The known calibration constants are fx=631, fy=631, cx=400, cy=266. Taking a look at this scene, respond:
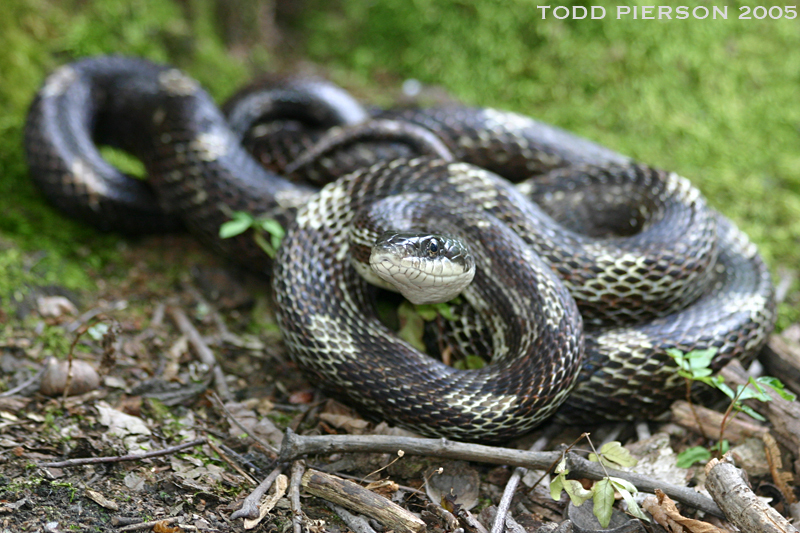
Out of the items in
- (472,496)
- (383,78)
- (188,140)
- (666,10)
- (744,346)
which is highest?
(666,10)

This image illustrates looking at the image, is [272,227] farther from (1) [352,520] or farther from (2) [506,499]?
(2) [506,499]

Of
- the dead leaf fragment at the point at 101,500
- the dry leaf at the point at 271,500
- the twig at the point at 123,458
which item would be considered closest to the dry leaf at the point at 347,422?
the dry leaf at the point at 271,500

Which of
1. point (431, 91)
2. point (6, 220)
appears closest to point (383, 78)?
point (431, 91)

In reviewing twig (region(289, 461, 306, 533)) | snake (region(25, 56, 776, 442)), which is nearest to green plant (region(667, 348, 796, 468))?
snake (region(25, 56, 776, 442))

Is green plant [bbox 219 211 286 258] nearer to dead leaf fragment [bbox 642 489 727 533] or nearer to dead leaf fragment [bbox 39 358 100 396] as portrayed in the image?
dead leaf fragment [bbox 39 358 100 396]

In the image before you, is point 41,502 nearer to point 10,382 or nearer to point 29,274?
point 10,382

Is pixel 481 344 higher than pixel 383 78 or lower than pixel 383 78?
lower

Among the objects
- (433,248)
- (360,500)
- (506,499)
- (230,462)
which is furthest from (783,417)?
(230,462)
